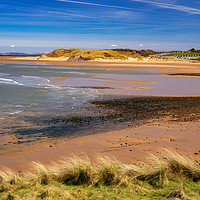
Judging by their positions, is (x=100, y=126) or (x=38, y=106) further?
(x=38, y=106)

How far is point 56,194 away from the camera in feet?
14.3

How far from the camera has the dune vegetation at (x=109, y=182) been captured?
436cm

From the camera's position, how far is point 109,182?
497 centimetres

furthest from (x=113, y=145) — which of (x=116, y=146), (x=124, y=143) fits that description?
(x=124, y=143)

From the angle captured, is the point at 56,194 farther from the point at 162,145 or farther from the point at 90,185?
the point at 162,145

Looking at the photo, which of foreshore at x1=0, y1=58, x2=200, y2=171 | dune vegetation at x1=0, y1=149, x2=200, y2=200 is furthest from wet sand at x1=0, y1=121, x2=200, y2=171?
dune vegetation at x1=0, y1=149, x2=200, y2=200

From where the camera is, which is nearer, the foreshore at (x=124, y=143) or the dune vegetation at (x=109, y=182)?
the dune vegetation at (x=109, y=182)

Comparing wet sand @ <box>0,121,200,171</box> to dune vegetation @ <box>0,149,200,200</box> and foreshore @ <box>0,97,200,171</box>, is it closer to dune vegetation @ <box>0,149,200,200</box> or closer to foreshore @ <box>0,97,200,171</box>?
foreshore @ <box>0,97,200,171</box>

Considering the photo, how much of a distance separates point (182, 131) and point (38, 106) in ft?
29.9

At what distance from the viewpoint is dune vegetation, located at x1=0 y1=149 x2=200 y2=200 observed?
14.3 feet

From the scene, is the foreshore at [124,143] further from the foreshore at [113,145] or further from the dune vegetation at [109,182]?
the dune vegetation at [109,182]

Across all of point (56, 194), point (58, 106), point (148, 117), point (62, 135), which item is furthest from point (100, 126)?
point (56, 194)

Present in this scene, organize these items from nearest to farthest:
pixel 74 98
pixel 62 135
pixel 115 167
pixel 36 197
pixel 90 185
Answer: pixel 36 197, pixel 90 185, pixel 115 167, pixel 62 135, pixel 74 98

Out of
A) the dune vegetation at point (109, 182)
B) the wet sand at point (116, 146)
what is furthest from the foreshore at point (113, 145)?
the dune vegetation at point (109, 182)
